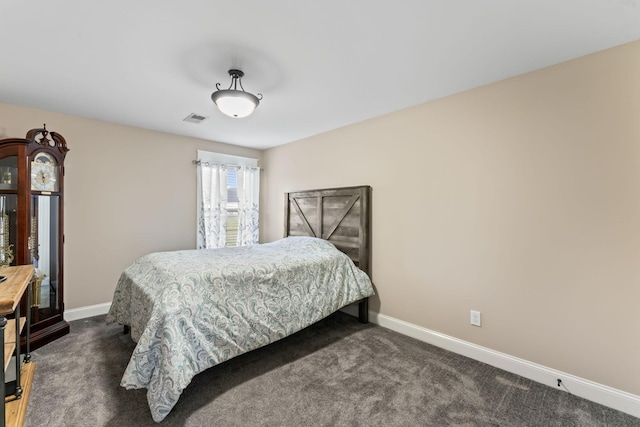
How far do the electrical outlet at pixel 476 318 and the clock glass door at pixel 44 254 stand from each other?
13.3 ft

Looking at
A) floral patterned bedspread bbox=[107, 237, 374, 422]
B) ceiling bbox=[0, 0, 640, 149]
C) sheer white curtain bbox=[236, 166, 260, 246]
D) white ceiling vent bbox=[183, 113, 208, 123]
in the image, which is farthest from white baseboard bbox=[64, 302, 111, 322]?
white ceiling vent bbox=[183, 113, 208, 123]

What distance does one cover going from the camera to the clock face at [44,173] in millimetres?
2656

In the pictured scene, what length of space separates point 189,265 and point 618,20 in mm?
3296

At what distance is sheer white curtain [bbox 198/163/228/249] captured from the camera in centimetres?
420

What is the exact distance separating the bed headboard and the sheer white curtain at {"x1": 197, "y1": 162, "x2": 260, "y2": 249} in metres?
0.84

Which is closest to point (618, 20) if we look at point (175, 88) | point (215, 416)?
point (175, 88)

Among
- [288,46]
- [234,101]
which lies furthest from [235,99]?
[288,46]

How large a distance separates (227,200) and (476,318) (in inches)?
144

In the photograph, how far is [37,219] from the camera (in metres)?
2.68

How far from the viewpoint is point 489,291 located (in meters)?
2.43

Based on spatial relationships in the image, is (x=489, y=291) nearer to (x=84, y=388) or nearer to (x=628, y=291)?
(x=628, y=291)

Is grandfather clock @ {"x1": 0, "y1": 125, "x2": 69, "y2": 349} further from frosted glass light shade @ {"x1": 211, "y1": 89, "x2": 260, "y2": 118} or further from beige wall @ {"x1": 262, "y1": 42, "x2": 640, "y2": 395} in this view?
beige wall @ {"x1": 262, "y1": 42, "x2": 640, "y2": 395}

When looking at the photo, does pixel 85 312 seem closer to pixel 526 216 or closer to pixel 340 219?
pixel 340 219

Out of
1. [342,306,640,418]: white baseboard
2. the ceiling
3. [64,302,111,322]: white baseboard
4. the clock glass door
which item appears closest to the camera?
the ceiling
